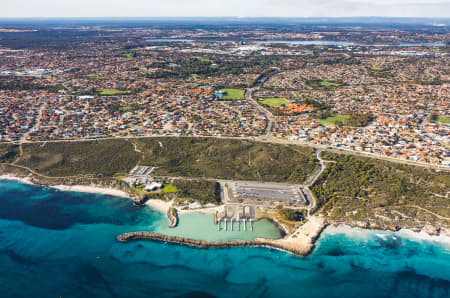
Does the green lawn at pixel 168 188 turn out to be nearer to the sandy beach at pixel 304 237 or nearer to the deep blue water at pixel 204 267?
the deep blue water at pixel 204 267

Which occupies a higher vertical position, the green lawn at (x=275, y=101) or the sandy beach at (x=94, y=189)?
the green lawn at (x=275, y=101)

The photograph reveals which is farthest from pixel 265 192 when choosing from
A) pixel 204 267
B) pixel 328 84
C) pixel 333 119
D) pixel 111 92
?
pixel 328 84

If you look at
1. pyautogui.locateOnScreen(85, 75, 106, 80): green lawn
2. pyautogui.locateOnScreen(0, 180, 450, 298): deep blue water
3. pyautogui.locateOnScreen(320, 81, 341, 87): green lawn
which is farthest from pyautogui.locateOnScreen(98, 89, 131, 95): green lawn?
pyautogui.locateOnScreen(320, 81, 341, 87): green lawn

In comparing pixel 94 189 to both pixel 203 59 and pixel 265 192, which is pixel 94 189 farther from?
pixel 203 59

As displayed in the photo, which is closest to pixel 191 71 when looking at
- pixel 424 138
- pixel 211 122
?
pixel 211 122

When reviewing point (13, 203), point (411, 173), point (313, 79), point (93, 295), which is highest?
point (313, 79)

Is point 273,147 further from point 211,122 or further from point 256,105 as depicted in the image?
point 256,105

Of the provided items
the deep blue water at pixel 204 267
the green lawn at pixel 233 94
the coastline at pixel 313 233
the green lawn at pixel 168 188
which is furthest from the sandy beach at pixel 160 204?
the green lawn at pixel 233 94
